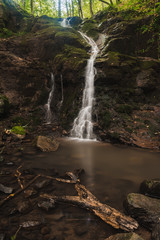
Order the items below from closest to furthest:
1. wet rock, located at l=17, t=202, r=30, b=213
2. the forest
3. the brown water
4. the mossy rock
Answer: the forest
wet rock, located at l=17, t=202, r=30, b=213
the brown water
the mossy rock

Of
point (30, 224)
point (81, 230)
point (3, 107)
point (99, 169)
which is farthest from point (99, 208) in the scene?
point (3, 107)

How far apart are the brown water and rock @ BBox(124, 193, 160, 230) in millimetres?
331

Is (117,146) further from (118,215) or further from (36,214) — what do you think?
(36,214)

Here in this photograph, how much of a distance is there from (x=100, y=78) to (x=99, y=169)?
21.6 ft

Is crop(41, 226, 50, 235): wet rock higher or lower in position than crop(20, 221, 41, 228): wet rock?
lower

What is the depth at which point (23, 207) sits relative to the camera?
2521 mm

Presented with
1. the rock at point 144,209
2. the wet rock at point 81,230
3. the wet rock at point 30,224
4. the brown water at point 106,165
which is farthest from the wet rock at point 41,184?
the rock at point 144,209

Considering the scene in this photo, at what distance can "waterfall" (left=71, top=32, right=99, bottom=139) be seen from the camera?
8047 mm

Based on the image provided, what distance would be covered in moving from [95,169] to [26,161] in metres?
2.60

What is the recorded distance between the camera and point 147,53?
34.4ft

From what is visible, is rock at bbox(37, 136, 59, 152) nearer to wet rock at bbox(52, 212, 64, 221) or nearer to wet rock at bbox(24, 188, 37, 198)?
wet rock at bbox(24, 188, 37, 198)

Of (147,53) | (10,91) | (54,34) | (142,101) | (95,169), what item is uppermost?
(54,34)

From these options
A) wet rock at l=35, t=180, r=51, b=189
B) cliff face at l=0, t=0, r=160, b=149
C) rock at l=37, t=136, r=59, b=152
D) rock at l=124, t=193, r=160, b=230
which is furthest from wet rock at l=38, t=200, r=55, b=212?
cliff face at l=0, t=0, r=160, b=149

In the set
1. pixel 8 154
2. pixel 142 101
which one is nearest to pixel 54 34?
pixel 142 101
